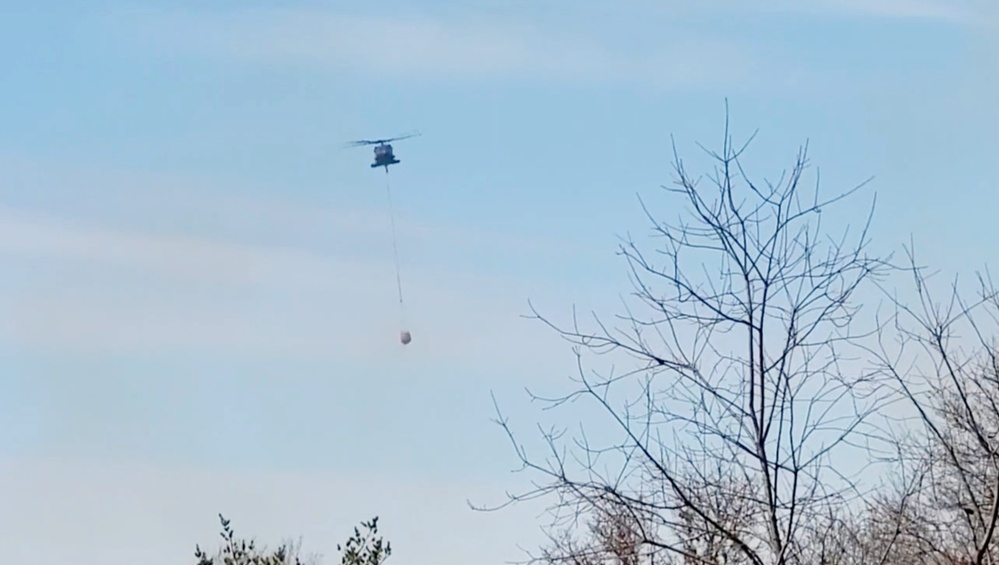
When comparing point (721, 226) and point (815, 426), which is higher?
point (721, 226)

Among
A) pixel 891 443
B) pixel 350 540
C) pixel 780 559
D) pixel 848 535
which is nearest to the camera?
pixel 780 559

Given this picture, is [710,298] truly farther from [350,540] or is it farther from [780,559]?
[350,540]

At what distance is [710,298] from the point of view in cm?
602

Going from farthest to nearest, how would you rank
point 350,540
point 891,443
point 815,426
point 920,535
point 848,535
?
point 350,540
point 920,535
point 891,443
point 848,535
point 815,426

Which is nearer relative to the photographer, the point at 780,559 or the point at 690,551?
the point at 780,559

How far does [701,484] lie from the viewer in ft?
19.9

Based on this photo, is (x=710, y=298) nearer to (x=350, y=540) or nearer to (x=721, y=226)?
(x=721, y=226)

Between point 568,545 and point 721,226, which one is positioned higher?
point 721,226

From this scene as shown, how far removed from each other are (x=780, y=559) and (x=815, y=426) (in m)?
0.69

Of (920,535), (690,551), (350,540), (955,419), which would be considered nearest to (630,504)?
(690,551)

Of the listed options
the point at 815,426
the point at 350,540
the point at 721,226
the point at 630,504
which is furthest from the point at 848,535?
the point at 350,540

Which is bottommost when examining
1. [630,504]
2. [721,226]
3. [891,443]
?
[630,504]

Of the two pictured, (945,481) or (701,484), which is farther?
(945,481)

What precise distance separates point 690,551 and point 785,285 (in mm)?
1313
